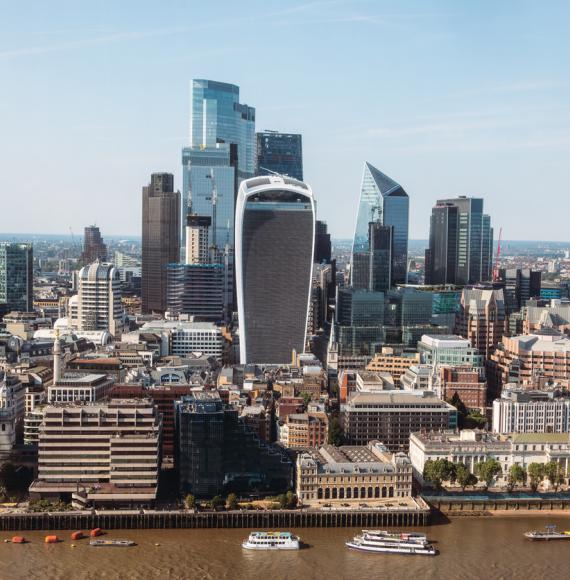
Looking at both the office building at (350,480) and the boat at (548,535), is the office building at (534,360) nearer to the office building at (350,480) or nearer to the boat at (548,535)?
the office building at (350,480)

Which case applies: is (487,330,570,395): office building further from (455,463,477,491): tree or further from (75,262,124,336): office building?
(75,262,124,336): office building

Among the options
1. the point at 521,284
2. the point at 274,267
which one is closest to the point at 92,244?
the point at 521,284

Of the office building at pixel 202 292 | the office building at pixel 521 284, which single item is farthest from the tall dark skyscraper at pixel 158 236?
the office building at pixel 521 284

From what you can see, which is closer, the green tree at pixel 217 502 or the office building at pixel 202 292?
the green tree at pixel 217 502

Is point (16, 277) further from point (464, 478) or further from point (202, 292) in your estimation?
point (464, 478)

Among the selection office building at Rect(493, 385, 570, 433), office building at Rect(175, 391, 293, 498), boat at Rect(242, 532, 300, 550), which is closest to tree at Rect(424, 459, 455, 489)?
office building at Rect(175, 391, 293, 498)

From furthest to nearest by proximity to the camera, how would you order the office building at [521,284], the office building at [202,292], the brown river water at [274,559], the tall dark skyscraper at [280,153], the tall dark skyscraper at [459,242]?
the tall dark skyscraper at [280,153]
the tall dark skyscraper at [459,242]
the office building at [521,284]
the office building at [202,292]
the brown river water at [274,559]
